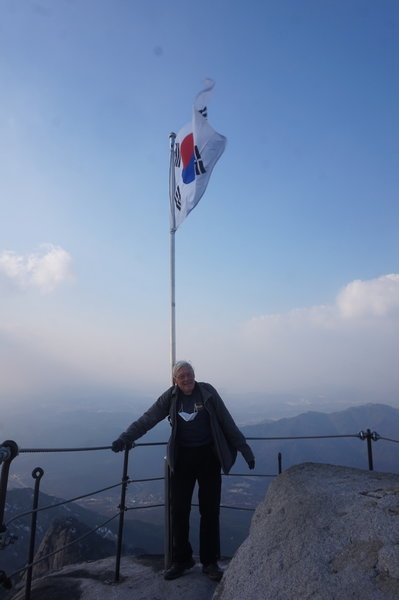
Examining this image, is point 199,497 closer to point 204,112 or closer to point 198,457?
point 198,457

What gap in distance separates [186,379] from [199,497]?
1298 mm

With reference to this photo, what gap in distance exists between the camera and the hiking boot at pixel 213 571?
157 inches

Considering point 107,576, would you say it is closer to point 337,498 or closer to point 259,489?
point 337,498

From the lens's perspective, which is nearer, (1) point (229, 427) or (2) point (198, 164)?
(1) point (229, 427)

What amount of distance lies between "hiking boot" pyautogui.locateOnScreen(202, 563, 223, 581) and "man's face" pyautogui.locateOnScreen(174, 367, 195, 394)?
1855 mm

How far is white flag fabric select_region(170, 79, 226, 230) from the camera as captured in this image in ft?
21.0

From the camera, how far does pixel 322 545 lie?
286 cm

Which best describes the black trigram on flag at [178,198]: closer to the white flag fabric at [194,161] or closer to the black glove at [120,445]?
the white flag fabric at [194,161]

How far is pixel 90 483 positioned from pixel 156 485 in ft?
89.3

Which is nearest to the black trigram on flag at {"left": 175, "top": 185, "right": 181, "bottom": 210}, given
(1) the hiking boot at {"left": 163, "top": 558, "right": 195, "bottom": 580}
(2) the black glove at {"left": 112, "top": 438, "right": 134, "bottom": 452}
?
(2) the black glove at {"left": 112, "top": 438, "right": 134, "bottom": 452}

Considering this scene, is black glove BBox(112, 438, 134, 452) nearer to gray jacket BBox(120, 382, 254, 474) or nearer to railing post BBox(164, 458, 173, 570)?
gray jacket BBox(120, 382, 254, 474)

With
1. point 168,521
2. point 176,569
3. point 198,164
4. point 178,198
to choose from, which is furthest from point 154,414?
point 198,164

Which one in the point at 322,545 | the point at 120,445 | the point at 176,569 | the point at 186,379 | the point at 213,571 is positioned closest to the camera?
the point at 322,545

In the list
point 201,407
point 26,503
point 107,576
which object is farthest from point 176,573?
point 26,503
